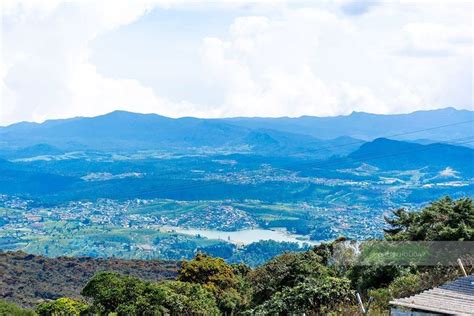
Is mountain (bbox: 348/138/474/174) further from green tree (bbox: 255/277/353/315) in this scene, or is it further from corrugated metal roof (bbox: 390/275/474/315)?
corrugated metal roof (bbox: 390/275/474/315)

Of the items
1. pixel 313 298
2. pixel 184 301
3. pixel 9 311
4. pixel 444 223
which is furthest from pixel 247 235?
pixel 313 298

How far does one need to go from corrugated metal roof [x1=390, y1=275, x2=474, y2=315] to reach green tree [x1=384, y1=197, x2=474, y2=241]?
6343mm

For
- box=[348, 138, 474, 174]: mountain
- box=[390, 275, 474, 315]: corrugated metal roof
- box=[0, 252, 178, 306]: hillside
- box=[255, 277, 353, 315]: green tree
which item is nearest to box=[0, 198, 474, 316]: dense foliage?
box=[255, 277, 353, 315]: green tree

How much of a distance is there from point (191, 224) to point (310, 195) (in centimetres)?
3173

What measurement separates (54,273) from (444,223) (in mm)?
33567

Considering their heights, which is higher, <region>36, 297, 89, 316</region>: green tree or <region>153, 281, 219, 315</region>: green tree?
<region>153, 281, 219, 315</region>: green tree

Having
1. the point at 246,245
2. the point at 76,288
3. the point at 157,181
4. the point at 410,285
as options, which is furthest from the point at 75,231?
the point at 410,285

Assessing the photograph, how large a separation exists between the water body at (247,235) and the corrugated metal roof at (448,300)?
86.5 meters

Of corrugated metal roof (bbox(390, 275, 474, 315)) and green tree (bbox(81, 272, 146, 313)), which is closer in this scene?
corrugated metal roof (bbox(390, 275, 474, 315))

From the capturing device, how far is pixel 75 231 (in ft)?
358

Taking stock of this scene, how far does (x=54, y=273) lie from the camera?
150 feet

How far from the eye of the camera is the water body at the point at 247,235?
3962 inches

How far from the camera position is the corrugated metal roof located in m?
8.69

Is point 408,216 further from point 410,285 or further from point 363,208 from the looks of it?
point 363,208
